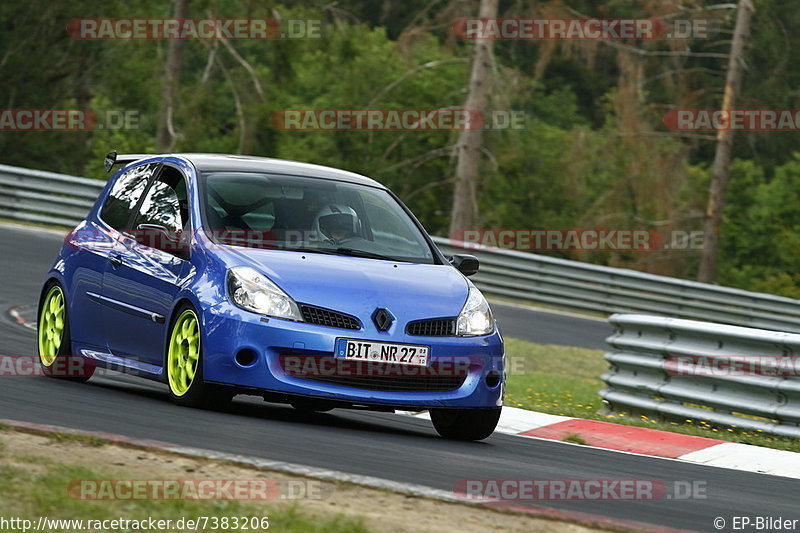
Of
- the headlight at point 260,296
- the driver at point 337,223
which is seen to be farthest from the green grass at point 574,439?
the headlight at point 260,296

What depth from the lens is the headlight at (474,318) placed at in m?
8.41

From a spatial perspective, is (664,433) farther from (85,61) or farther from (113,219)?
(85,61)

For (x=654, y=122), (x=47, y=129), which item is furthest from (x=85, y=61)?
(x=654, y=122)

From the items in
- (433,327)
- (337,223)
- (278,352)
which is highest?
(337,223)

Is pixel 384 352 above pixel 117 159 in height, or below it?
below

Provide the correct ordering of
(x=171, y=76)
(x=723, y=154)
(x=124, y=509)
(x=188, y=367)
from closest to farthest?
(x=124, y=509) < (x=188, y=367) < (x=723, y=154) < (x=171, y=76)

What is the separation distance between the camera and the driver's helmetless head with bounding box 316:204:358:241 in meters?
8.97

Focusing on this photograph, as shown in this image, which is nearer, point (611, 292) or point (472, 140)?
point (611, 292)

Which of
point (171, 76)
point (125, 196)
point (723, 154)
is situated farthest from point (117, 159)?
point (171, 76)

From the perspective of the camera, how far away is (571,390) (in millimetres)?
15016

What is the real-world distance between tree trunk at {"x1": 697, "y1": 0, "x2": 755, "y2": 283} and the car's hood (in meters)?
24.7

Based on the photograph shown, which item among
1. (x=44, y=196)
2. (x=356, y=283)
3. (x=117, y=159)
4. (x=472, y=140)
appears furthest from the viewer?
(x=472, y=140)

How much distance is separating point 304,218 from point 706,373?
4129mm

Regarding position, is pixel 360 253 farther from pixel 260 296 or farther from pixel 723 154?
pixel 723 154
